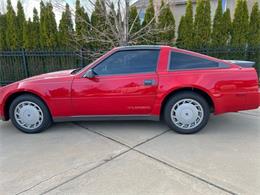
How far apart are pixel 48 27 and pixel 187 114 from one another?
6745 mm

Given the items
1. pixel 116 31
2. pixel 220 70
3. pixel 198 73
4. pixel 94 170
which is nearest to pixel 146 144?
pixel 94 170

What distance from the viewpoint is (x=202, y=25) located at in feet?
25.2

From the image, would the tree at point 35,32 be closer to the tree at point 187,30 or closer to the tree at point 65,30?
the tree at point 65,30

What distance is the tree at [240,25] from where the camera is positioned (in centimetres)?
753

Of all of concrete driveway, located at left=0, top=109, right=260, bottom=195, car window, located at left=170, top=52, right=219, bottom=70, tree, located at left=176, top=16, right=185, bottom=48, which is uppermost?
tree, located at left=176, top=16, right=185, bottom=48

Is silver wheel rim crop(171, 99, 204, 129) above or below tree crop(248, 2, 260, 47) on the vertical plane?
below

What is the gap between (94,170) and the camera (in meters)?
2.49

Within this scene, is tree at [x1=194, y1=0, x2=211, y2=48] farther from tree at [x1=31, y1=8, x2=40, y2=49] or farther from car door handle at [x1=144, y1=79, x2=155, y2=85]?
tree at [x1=31, y1=8, x2=40, y2=49]

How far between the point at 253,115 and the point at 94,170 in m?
3.71

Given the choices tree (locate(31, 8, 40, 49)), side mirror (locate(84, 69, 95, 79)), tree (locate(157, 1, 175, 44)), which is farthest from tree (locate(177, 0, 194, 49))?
tree (locate(31, 8, 40, 49))

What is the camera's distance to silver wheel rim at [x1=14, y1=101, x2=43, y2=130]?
11.8ft

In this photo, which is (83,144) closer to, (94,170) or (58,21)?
(94,170)

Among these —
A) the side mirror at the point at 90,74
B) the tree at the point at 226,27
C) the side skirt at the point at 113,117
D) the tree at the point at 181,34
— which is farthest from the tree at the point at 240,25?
the side mirror at the point at 90,74

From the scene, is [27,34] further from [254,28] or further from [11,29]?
[254,28]
